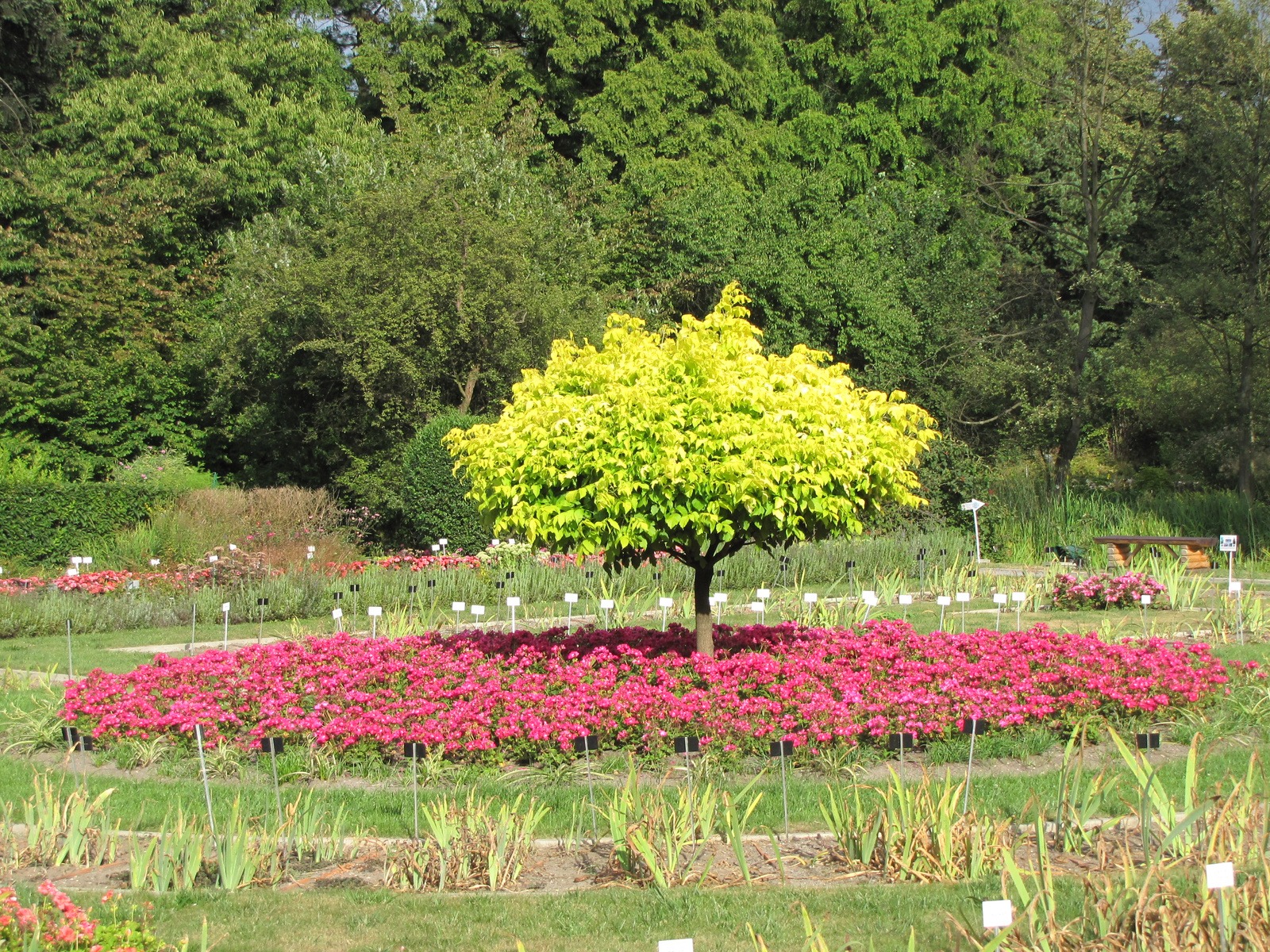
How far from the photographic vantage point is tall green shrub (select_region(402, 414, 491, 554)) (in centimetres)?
1825

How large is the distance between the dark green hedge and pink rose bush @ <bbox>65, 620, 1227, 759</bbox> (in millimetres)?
11228

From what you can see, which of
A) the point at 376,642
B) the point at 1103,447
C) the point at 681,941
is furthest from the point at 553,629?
the point at 1103,447

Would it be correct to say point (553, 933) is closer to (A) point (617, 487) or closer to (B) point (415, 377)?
(A) point (617, 487)

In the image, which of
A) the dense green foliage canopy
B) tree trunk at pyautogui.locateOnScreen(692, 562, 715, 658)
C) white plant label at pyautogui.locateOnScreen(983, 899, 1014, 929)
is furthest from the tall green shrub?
white plant label at pyautogui.locateOnScreen(983, 899, 1014, 929)

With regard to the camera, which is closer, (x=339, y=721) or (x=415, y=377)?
(x=339, y=721)

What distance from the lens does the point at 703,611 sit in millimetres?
8125

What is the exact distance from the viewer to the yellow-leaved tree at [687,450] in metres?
6.96

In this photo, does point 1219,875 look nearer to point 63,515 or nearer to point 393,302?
point 393,302

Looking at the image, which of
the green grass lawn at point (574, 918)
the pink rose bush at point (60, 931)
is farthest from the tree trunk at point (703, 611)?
the pink rose bush at point (60, 931)

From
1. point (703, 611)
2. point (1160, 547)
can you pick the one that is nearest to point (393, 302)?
point (1160, 547)

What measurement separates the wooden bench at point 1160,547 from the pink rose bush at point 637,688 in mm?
8894

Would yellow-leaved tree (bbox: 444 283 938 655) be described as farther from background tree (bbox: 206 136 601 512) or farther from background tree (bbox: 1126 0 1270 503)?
background tree (bbox: 1126 0 1270 503)

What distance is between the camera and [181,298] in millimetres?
24234

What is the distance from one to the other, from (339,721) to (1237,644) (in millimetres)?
7791
